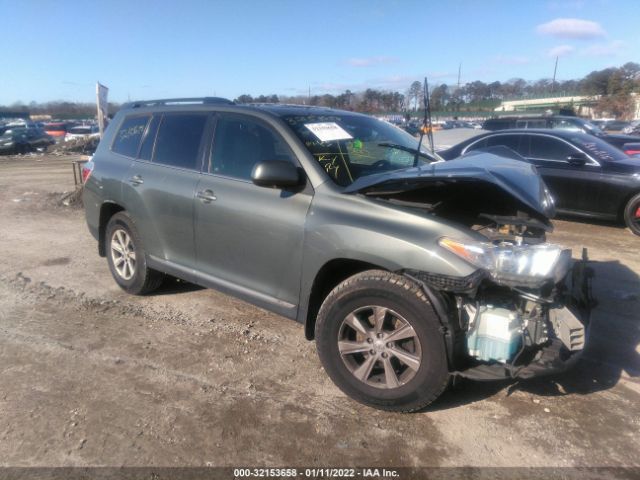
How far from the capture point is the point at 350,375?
310 centimetres

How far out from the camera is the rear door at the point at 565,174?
7.77 metres

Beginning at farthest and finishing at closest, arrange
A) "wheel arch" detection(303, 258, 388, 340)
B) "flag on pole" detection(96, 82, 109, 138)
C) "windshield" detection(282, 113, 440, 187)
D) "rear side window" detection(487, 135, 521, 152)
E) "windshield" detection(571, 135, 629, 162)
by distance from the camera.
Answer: "flag on pole" detection(96, 82, 109, 138)
"rear side window" detection(487, 135, 521, 152)
"windshield" detection(571, 135, 629, 162)
"windshield" detection(282, 113, 440, 187)
"wheel arch" detection(303, 258, 388, 340)

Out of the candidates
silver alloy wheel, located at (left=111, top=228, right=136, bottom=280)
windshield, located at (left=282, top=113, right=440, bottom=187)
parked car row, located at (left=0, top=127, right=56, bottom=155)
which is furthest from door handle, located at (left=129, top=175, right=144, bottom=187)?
parked car row, located at (left=0, top=127, right=56, bottom=155)

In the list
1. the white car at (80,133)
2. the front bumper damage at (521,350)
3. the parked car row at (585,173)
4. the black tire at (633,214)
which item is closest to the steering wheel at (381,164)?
the front bumper damage at (521,350)

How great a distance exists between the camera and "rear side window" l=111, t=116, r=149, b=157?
15.5ft

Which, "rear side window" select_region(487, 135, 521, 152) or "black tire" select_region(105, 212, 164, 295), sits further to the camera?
"rear side window" select_region(487, 135, 521, 152)

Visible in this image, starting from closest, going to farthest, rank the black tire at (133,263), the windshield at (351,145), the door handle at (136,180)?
the windshield at (351,145) < the door handle at (136,180) < the black tire at (133,263)

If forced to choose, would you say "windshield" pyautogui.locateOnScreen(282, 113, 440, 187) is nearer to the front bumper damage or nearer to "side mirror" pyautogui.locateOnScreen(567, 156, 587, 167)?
the front bumper damage

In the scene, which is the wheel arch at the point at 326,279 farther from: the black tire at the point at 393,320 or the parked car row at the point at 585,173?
the parked car row at the point at 585,173

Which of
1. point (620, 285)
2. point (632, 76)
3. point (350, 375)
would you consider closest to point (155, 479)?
point (350, 375)

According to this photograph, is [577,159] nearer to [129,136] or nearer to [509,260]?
[509,260]

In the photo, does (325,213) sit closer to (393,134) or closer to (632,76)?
(393,134)

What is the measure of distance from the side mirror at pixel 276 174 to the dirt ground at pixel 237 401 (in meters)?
1.37

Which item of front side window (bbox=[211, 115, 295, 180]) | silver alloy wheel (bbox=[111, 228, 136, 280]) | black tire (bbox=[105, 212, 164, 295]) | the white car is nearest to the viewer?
front side window (bbox=[211, 115, 295, 180])
